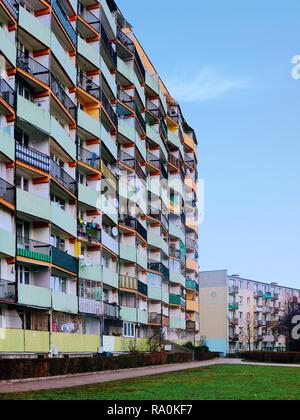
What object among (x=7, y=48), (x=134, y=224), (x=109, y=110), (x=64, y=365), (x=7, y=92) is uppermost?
(x=109, y=110)

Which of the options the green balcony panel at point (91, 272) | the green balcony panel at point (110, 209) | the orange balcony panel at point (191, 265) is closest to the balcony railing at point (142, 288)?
the green balcony panel at point (110, 209)

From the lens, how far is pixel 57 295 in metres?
42.7

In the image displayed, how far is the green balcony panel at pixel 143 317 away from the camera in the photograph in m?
64.1

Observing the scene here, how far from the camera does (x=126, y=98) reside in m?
65.5

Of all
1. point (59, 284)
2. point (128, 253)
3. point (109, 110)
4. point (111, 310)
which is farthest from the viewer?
point (128, 253)

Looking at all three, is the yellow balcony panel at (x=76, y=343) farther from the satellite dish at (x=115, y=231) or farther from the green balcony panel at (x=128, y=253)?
the green balcony panel at (x=128, y=253)

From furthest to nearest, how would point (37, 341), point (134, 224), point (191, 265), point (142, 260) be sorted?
point (191, 265), point (142, 260), point (134, 224), point (37, 341)

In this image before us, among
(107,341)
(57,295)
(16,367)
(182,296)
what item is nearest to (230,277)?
(182,296)

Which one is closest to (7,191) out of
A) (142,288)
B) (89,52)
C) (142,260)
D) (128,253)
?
(89,52)

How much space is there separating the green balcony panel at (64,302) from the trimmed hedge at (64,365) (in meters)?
4.16

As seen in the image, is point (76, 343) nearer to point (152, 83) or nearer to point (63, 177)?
point (63, 177)

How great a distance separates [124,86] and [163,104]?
1623 cm

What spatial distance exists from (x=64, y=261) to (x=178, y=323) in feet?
133

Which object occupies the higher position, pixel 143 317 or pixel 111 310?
pixel 111 310
